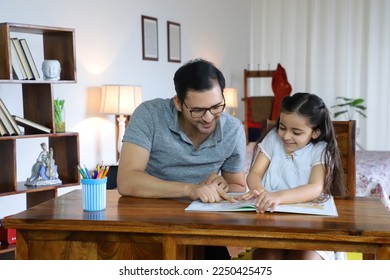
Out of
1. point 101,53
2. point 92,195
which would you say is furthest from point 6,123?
point 92,195

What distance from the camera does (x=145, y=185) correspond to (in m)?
1.94

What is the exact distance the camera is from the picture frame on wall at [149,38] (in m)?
5.10

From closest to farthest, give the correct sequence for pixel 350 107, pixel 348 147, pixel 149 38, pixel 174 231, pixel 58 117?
1. pixel 174 231
2. pixel 348 147
3. pixel 58 117
4. pixel 149 38
5. pixel 350 107

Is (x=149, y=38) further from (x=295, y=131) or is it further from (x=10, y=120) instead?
(x=295, y=131)

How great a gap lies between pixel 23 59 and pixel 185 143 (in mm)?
1650

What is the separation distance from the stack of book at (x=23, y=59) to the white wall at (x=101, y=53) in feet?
0.89

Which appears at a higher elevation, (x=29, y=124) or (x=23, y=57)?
(x=23, y=57)

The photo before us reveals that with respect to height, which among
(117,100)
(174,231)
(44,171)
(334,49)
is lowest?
(44,171)

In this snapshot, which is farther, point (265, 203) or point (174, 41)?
point (174, 41)

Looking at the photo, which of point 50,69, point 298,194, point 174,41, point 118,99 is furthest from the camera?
point 174,41

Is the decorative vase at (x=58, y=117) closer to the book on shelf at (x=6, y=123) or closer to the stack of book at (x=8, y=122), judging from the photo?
the stack of book at (x=8, y=122)

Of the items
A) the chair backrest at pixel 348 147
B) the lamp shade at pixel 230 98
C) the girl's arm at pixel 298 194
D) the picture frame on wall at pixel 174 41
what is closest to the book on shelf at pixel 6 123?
the chair backrest at pixel 348 147
